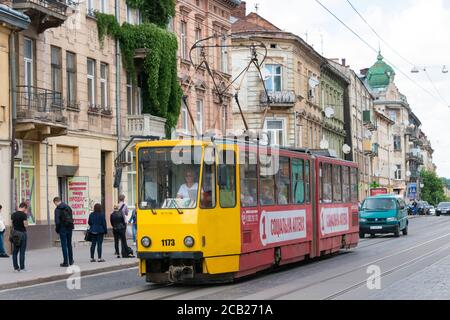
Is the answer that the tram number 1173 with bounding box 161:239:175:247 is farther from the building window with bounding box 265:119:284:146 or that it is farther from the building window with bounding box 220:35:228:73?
the building window with bounding box 265:119:284:146

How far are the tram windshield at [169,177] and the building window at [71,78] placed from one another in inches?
643

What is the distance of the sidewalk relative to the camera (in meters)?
20.4

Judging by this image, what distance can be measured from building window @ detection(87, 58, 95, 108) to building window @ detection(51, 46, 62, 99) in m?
2.50

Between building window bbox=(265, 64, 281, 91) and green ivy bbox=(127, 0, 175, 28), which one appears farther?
building window bbox=(265, 64, 281, 91)

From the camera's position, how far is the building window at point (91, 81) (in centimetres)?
3619

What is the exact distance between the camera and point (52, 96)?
32562 mm

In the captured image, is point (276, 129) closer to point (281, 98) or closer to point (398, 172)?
point (281, 98)

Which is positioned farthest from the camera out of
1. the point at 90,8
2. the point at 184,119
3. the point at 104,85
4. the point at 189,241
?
the point at 184,119

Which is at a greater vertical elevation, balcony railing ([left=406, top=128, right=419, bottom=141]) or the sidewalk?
balcony railing ([left=406, top=128, right=419, bottom=141])

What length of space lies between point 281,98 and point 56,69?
103ft

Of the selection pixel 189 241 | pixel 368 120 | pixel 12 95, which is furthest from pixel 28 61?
pixel 368 120

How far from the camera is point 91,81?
36500 mm

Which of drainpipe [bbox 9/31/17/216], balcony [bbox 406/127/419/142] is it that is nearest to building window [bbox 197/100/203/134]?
drainpipe [bbox 9/31/17/216]

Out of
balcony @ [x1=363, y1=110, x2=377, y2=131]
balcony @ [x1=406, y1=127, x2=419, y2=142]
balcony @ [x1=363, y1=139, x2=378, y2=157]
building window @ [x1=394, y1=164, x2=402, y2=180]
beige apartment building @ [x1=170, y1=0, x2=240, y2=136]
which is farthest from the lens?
balcony @ [x1=406, y1=127, x2=419, y2=142]
